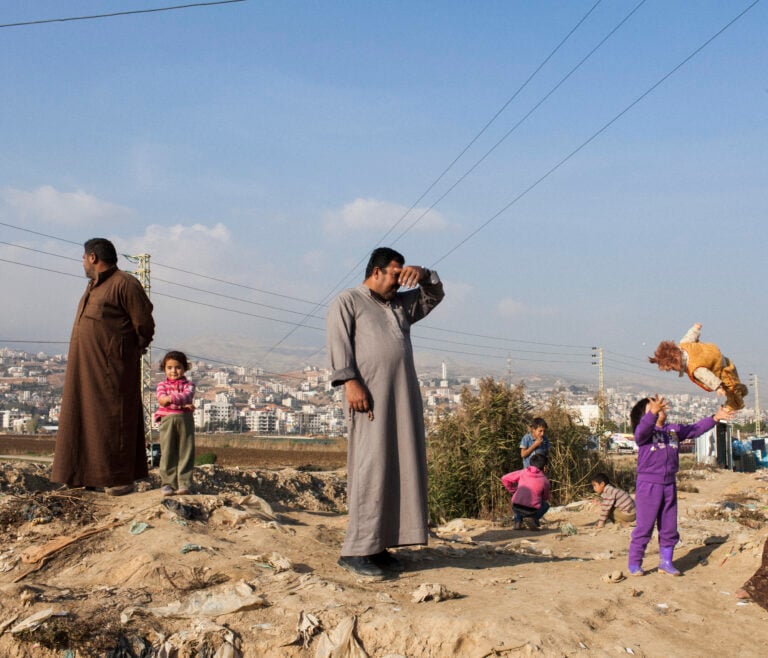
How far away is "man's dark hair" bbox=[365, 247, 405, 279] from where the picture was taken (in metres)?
5.14

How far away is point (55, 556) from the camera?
5.05 meters

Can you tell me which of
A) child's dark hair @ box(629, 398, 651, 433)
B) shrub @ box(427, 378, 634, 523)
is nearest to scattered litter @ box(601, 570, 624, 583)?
child's dark hair @ box(629, 398, 651, 433)

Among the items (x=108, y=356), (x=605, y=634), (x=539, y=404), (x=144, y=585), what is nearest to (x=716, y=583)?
(x=605, y=634)

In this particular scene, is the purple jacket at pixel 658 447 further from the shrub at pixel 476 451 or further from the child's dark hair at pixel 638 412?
the shrub at pixel 476 451

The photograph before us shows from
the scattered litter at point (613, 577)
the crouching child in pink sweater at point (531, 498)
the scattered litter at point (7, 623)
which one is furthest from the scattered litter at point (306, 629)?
the crouching child in pink sweater at point (531, 498)

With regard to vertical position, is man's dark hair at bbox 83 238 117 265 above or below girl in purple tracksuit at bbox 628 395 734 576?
above

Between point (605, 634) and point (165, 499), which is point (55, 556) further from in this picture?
point (605, 634)

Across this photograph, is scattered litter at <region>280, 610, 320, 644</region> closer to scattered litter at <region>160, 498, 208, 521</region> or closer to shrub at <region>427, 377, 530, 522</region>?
scattered litter at <region>160, 498, 208, 521</region>

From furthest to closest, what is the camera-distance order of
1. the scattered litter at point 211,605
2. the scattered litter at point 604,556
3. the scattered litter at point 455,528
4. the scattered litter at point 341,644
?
the scattered litter at point 455,528, the scattered litter at point 604,556, the scattered litter at point 211,605, the scattered litter at point 341,644

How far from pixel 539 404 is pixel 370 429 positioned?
8097mm

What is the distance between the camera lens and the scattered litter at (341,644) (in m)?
3.76

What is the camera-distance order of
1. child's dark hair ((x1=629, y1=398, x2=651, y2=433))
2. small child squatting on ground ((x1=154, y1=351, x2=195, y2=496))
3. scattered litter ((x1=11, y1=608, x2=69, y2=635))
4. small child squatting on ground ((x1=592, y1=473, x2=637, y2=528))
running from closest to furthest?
scattered litter ((x1=11, y1=608, x2=69, y2=635))
child's dark hair ((x1=629, y1=398, x2=651, y2=433))
small child squatting on ground ((x1=154, y1=351, x2=195, y2=496))
small child squatting on ground ((x1=592, y1=473, x2=637, y2=528))

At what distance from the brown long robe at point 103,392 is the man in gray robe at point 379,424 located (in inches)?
82.3

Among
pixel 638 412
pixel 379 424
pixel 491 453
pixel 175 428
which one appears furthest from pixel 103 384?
pixel 491 453
